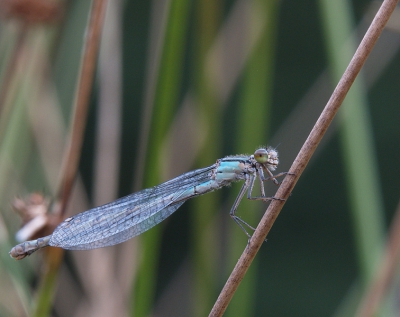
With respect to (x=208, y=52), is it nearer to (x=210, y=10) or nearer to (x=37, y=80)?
(x=210, y=10)

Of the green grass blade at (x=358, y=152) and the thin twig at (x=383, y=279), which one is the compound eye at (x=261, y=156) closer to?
the green grass blade at (x=358, y=152)

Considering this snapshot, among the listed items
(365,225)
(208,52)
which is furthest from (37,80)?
(365,225)

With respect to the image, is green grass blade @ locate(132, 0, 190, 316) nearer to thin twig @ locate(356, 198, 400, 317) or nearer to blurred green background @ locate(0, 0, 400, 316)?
blurred green background @ locate(0, 0, 400, 316)

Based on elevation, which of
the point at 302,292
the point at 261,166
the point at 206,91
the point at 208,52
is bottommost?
the point at 302,292

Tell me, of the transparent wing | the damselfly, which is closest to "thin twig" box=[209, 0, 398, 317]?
the damselfly

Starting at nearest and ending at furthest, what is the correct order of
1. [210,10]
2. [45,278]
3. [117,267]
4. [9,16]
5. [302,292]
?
[45,278], [9,16], [210,10], [117,267], [302,292]

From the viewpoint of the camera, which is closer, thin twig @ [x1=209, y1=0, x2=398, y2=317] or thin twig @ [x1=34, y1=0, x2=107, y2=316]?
thin twig @ [x1=209, y1=0, x2=398, y2=317]

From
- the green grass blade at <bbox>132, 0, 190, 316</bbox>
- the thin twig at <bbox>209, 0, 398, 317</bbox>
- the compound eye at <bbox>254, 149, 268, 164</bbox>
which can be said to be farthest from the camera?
the compound eye at <bbox>254, 149, 268, 164</bbox>

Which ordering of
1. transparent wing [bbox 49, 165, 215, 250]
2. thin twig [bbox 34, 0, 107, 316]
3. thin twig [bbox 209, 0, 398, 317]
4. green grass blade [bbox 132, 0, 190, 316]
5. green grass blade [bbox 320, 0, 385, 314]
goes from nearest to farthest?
1. thin twig [bbox 209, 0, 398, 317]
2. green grass blade [bbox 132, 0, 190, 316]
3. thin twig [bbox 34, 0, 107, 316]
4. green grass blade [bbox 320, 0, 385, 314]
5. transparent wing [bbox 49, 165, 215, 250]

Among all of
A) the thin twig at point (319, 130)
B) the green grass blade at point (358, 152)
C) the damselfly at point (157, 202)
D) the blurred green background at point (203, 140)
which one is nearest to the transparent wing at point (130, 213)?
the damselfly at point (157, 202)
